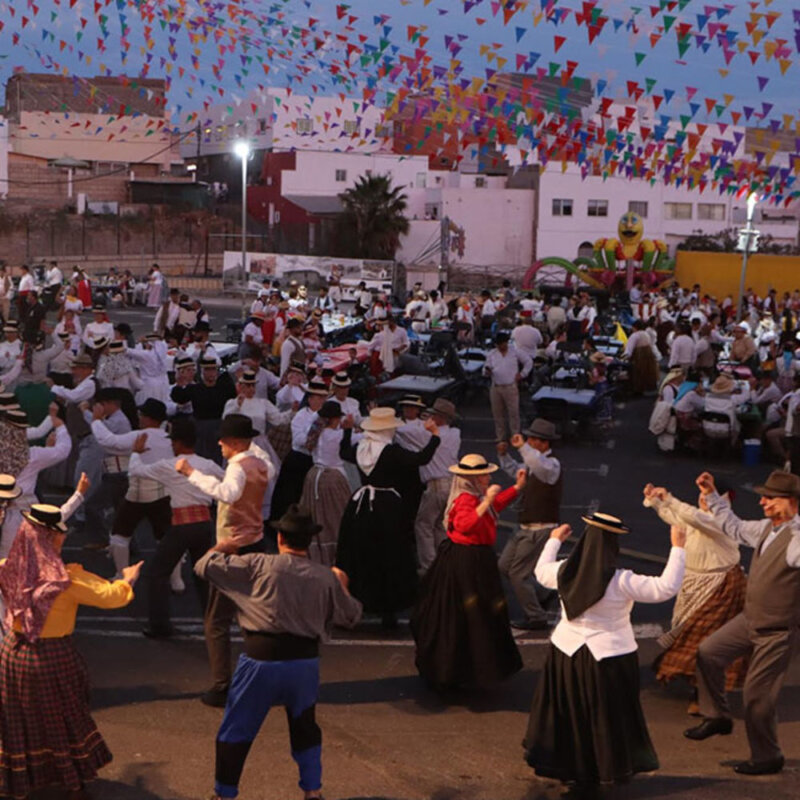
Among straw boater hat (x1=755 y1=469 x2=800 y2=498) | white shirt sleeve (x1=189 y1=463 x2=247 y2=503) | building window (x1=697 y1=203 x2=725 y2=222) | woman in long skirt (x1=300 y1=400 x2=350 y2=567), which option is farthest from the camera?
building window (x1=697 y1=203 x2=725 y2=222)

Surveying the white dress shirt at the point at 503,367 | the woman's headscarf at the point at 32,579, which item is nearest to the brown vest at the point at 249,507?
the woman's headscarf at the point at 32,579

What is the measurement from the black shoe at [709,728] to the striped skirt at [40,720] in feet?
12.0

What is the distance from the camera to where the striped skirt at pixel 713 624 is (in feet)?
25.8

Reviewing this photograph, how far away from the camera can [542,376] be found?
2145 cm

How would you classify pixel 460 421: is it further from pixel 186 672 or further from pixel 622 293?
pixel 622 293

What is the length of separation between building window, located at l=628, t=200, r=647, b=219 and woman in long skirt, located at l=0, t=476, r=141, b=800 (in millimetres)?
55144

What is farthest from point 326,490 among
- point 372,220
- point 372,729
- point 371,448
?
point 372,220

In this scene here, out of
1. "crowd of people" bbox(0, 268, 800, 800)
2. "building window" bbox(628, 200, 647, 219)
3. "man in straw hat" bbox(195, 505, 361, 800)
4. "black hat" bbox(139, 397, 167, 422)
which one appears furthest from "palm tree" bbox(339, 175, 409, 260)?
"man in straw hat" bbox(195, 505, 361, 800)

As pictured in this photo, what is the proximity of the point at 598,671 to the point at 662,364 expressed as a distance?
21404mm

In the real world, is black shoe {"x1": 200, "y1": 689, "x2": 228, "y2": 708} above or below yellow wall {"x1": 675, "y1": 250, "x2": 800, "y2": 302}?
below

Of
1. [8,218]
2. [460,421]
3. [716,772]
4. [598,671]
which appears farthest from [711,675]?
[8,218]

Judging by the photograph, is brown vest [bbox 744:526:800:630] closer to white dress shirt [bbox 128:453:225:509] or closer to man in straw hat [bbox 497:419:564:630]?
man in straw hat [bbox 497:419:564:630]

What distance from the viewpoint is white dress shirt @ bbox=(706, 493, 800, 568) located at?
6.91 metres

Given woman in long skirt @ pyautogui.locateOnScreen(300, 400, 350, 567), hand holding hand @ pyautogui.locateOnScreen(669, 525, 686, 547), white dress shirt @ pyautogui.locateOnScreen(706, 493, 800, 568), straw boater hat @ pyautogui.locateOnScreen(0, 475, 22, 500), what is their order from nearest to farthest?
hand holding hand @ pyautogui.locateOnScreen(669, 525, 686, 547), white dress shirt @ pyautogui.locateOnScreen(706, 493, 800, 568), straw boater hat @ pyautogui.locateOnScreen(0, 475, 22, 500), woman in long skirt @ pyautogui.locateOnScreen(300, 400, 350, 567)
